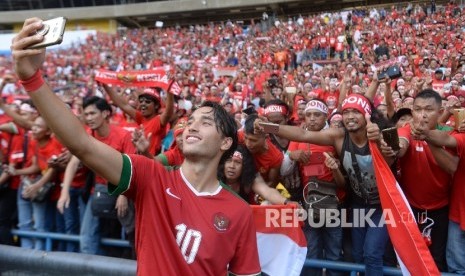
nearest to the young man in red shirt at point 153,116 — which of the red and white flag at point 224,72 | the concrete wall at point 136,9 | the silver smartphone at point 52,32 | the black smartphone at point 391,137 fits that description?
the black smartphone at point 391,137

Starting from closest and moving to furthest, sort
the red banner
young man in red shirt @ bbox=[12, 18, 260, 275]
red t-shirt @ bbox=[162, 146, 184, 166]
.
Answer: young man in red shirt @ bbox=[12, 18, 260, 275], red t-shirt @ bbox=[162, 146, 184, 166], the red banner

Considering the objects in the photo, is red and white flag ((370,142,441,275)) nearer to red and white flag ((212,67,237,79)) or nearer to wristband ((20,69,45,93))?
wristband ((20,69,45,93))

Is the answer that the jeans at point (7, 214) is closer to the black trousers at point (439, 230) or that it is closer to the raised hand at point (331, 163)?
the raised hand at point (331, 163)

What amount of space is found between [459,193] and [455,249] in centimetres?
45

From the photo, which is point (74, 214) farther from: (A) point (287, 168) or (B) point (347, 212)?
(B) point (347, 212)

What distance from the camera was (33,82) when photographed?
1.97 meters

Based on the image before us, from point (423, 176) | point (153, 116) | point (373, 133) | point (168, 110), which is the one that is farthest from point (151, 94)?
point (423, 176)

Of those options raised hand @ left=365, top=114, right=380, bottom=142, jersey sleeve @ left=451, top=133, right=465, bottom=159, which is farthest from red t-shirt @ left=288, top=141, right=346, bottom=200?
jersey sleeve @ left=451, top=133, right=465, bottom=159

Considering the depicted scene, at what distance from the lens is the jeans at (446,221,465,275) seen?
404 centimetres

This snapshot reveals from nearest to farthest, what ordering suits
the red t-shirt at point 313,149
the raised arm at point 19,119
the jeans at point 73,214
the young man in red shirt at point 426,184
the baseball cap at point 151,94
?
the young man in red shirt at point 426,184
the red t-shirt at point 313,149
the jeans at point 73,214
the baseball cap at point 151,94
the raised arm at point 19,119

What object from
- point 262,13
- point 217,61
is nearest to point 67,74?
point 217,61

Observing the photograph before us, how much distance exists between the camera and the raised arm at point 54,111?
1.90 m

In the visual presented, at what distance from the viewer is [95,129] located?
5203 millimetres

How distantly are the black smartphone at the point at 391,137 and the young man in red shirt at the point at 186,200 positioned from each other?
1.29 meters
